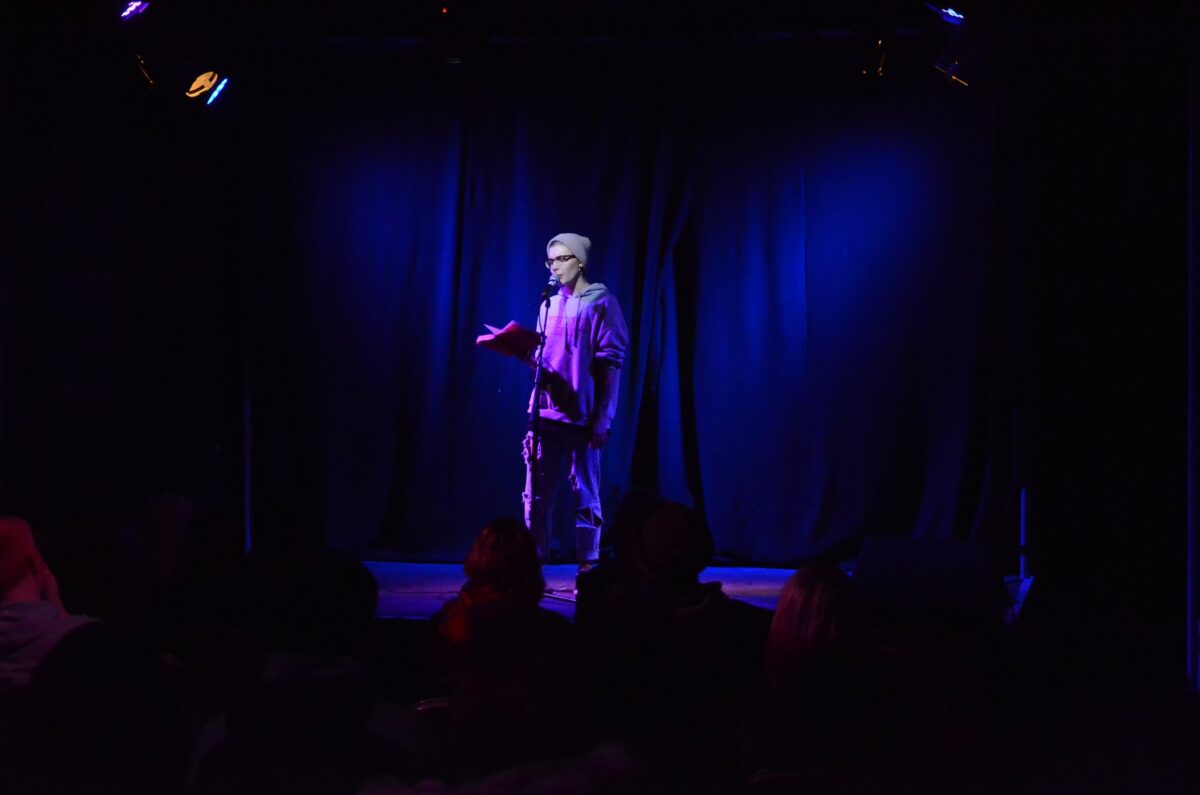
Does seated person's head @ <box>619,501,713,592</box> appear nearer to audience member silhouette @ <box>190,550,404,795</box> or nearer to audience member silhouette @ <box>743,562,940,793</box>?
audience member silhouette @ <box>743,562,940,793</box>

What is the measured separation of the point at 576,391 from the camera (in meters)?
5.80

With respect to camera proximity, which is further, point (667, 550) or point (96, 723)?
point (667, 550)

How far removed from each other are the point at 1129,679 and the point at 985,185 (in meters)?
3.18

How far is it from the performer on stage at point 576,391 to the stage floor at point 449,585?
353 millimetres

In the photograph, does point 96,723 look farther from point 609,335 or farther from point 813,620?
point 609,335

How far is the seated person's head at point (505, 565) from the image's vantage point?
322 cm

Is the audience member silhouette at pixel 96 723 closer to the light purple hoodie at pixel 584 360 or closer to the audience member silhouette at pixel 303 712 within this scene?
the audience member silhouette at pixel 303 712

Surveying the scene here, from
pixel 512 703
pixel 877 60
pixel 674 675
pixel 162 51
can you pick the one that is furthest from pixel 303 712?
pixel 877 60

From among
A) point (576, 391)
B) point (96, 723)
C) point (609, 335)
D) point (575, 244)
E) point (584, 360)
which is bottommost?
point (96, 723)

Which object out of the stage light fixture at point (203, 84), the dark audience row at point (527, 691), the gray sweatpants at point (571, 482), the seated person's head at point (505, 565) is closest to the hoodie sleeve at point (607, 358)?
the gray sweatpants at point (571, 482)

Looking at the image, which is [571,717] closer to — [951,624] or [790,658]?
[790,658]

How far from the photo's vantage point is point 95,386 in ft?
20.6

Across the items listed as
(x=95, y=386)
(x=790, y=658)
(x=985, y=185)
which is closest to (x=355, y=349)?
(x=95, y=386)

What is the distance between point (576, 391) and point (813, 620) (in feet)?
10.9
